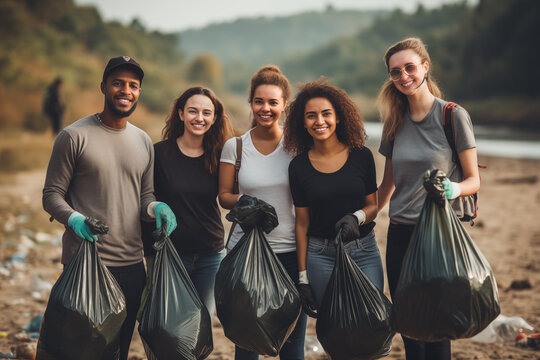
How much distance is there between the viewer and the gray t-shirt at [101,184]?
2.40 metres

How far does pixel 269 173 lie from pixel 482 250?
4943mm

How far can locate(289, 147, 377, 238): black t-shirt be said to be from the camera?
2.49 metres

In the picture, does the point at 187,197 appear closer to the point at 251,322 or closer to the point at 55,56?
the point at 251,322

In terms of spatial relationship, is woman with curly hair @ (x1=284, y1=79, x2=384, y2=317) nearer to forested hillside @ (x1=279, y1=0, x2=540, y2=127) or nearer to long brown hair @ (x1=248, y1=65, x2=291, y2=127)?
long brown hair @ (x1=248, y1=65, x2=291, y2=127)

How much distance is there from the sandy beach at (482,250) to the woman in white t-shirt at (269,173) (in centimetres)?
116

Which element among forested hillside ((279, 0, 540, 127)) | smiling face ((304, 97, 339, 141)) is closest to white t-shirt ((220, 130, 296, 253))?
smiling face ((304, 97, 339, 141))

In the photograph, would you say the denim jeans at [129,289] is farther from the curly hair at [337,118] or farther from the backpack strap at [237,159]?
the curly hair at [337,118]

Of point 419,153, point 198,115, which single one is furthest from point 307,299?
point 198,115

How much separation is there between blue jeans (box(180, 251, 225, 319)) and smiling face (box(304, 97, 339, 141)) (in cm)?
94

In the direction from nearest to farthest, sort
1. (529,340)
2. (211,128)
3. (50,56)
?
1. (211,128)
2. (529,340)
3. (50,56)

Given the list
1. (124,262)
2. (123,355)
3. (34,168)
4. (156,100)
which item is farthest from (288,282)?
(156,100)

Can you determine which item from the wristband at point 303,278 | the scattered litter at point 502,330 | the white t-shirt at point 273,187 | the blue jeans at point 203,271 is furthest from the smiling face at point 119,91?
the scattered litter at point 502,330

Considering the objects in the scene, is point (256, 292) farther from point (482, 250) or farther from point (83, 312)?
point (482, 250)

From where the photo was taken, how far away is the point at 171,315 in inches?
91.3
